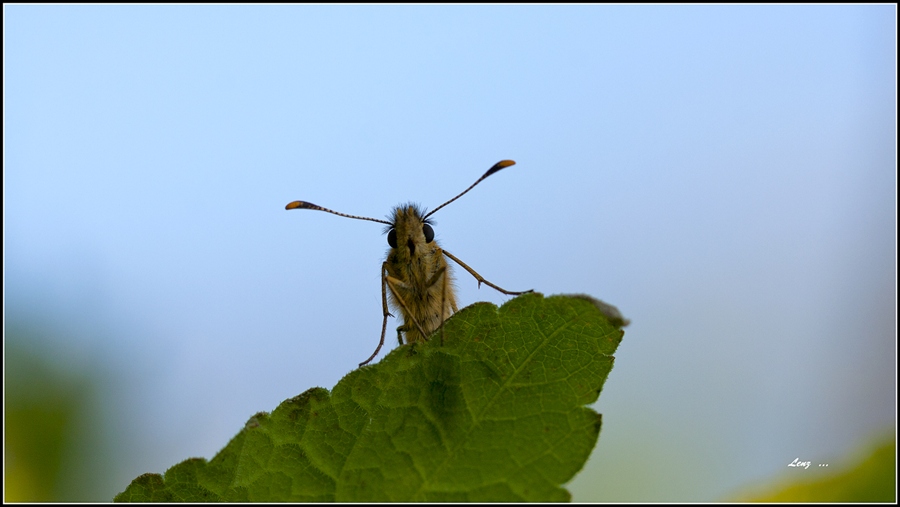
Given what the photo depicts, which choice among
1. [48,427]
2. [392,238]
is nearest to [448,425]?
[392,238]

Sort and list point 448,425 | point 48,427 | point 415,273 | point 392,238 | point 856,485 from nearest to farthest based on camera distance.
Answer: point 448,425, point 856,485, point 415,273, point 392,238, point 48,427

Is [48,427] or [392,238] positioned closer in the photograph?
[392,238]

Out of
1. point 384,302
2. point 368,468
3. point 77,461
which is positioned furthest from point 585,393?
point 77,461

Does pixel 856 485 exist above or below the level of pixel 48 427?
below

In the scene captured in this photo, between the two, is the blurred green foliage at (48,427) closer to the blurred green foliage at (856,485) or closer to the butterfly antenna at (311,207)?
the butterfly antenna at (311,207)

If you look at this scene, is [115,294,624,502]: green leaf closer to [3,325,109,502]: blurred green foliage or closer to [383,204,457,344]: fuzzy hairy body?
[383,204,457,344]: fuzzy hairy body

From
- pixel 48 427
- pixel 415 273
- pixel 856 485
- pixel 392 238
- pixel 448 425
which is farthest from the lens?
pixel 48 427

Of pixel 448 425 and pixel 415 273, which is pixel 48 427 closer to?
pixel 415 273

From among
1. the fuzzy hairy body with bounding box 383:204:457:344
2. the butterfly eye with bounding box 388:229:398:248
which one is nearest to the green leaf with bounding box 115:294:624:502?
the fuzzy hairy body with bounding box 383:204:457:344
